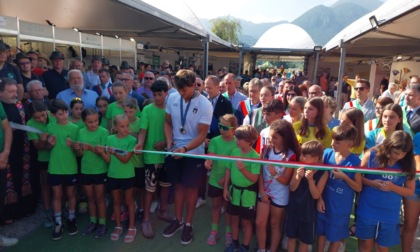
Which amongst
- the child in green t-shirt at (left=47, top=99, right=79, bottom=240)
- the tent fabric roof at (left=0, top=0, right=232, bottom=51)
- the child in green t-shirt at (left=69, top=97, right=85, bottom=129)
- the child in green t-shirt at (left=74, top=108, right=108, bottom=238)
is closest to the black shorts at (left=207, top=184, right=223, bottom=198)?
the child in green t-shirt at (left=74, top=108, right=108, bottom=238)

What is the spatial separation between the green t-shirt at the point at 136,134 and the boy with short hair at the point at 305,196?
177cm

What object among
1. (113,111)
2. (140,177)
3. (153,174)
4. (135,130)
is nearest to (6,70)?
(113,111)

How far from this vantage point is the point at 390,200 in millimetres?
2643

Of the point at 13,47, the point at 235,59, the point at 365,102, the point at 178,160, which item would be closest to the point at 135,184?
the point at 178,160

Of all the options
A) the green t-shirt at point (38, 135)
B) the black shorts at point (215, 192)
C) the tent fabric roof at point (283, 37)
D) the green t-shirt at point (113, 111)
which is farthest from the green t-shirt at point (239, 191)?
the tent fabric roof at point (283, 37)

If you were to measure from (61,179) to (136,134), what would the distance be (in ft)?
3.21

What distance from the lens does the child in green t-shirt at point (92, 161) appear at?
3.40 metres

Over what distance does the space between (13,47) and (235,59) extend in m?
26.5

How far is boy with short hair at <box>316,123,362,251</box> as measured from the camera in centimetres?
267

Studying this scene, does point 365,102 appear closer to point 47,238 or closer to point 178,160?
point 178,160

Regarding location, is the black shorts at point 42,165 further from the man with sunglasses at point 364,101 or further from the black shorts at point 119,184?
the man with sunglasses at point 364,101

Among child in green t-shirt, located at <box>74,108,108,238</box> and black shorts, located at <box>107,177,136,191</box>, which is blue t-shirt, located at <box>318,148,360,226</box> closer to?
black shorts, located at <box>107,177,136,191</box>

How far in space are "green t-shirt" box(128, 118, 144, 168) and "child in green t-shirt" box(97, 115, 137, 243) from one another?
9cm

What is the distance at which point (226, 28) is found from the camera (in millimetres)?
53844
